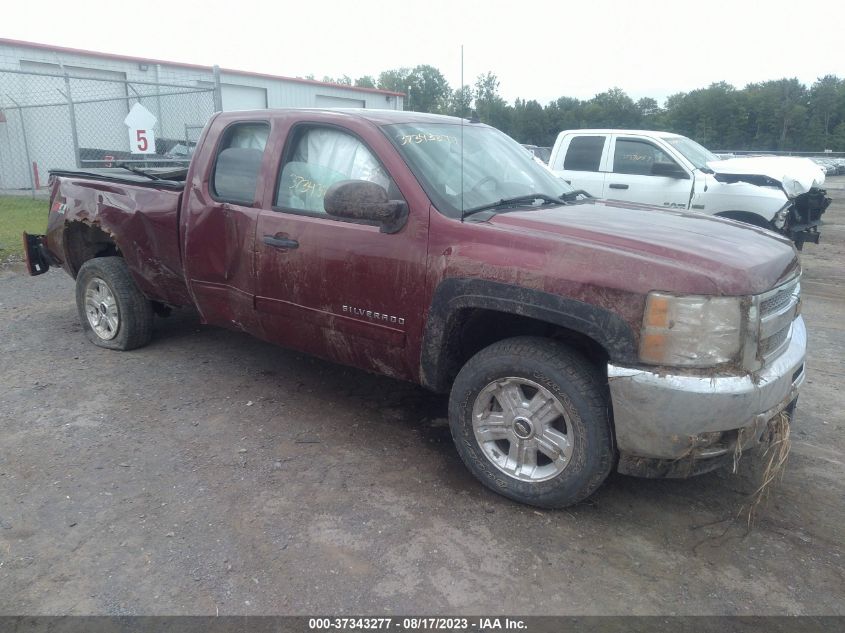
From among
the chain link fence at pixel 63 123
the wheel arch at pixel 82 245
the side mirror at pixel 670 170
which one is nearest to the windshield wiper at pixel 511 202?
the wheel arch at pixel 82 245

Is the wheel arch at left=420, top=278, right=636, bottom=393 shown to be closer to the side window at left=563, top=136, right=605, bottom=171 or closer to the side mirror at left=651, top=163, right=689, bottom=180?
the side mirror at left=651, top=163, right=689, bottom=180

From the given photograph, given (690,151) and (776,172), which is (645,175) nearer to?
(690,151)

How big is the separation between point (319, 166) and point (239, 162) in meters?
0.67

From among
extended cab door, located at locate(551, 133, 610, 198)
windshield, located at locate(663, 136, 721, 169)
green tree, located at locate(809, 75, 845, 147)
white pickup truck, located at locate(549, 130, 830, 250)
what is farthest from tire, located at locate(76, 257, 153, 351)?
green tree, located at locate(809, 75, 845, 147)

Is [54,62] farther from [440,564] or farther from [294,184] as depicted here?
[440,564]

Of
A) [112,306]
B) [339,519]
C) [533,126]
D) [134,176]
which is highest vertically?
[533,126]

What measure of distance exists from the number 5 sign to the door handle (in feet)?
27.4

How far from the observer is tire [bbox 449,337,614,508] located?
9.97ft

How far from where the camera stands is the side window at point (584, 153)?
941 cm

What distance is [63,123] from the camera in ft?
62.2

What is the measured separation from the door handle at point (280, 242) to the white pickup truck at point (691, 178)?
5527mm

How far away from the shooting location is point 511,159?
14.2ft

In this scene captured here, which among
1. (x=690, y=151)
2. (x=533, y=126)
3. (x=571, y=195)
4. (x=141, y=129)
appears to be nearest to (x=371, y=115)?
(x=571, y=195)

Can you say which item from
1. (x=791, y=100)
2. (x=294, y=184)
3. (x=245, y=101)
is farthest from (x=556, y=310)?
(x=791, y=100)
